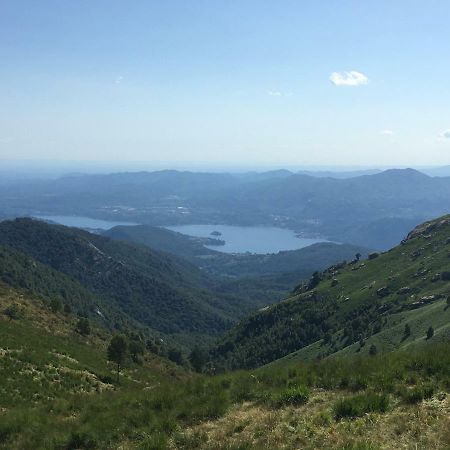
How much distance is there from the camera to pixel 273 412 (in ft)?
42.5

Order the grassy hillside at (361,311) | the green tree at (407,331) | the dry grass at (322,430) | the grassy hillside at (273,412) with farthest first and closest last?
the grassy hillside at (361,311) → the green tree at (407,331) → the grassy hillside at (273,412) → the dry grass at (322,430)

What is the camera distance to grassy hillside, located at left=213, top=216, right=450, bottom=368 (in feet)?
296

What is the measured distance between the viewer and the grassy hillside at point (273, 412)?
11086 mm

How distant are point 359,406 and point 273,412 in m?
2.52

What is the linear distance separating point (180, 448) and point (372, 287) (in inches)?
5239

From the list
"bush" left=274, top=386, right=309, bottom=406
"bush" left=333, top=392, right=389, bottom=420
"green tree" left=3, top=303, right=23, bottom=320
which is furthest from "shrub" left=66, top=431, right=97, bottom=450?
"green tree" left=3, top=303, right=23, bottom=320

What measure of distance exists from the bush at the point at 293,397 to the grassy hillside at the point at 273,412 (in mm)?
32

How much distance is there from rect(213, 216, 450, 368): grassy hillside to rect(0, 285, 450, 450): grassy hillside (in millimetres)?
59933

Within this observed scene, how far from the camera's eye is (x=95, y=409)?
1552 cm

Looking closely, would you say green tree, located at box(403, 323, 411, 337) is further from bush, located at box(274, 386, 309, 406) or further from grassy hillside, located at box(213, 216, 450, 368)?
bush, located at box(274, 386, 309, 406)

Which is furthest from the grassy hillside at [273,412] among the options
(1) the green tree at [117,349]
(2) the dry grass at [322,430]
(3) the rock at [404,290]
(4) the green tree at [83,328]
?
(3) the rock at [404,290]

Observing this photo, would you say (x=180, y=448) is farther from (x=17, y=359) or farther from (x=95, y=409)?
(x=17, y=359)

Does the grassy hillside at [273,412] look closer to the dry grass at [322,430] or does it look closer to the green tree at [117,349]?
the dry grass at [322,430]

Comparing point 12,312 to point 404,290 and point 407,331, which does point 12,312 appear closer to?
point 407,331
